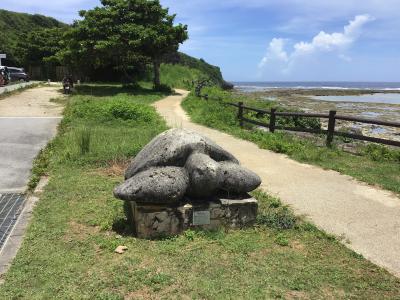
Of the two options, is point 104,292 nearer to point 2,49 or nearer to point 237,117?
point 237,117

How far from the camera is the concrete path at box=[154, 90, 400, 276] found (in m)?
5.01

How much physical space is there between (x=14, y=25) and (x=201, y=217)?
8308 cm

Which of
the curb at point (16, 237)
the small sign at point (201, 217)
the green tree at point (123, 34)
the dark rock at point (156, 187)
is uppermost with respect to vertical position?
the green tree at point (123, 34)

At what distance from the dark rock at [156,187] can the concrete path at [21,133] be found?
325 cm

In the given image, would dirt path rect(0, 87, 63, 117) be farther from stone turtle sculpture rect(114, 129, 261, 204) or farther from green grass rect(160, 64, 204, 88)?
green grass rect(160, 64, 204, 88)

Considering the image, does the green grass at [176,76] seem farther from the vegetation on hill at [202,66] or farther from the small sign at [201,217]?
the small sign at [201,217]

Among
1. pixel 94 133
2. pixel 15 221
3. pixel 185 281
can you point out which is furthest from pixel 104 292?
pixel 94 133

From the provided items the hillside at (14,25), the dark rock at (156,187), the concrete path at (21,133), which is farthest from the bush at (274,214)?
the hillside at (14,25)

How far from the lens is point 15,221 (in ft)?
19.1

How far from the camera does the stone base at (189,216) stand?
5.00m

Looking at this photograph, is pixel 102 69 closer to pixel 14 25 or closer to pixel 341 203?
pixel 341 203

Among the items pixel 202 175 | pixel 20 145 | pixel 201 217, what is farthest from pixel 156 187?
pixel 20 145

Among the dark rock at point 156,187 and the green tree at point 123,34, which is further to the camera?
the green tree at point 123,34

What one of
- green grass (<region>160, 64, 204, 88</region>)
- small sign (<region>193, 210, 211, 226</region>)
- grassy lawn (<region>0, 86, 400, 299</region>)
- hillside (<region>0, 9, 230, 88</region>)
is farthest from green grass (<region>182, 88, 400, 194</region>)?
hillside (<region>0, 9, 230, 88</region>)
